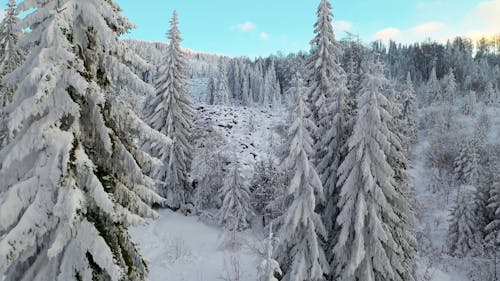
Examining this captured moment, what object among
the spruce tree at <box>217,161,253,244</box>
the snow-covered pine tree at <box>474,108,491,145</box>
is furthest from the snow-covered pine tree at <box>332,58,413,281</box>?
the snow-covered pine tree at <box>474,108,491,145</box>

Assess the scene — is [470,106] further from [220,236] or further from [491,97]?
[220,236]

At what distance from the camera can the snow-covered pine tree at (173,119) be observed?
33906mm

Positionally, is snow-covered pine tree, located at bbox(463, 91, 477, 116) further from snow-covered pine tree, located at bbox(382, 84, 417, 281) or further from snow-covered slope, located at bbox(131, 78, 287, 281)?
snow-covered pine tree, located at bbox(382, 84, 417, 281)

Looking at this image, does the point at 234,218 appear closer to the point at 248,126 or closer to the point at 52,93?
the point at 52,93

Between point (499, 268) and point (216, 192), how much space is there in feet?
89.7

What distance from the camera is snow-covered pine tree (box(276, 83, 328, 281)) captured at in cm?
1875

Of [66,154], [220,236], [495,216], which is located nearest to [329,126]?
[220,236]

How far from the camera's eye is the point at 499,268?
123 ft

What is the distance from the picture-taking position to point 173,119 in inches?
1345

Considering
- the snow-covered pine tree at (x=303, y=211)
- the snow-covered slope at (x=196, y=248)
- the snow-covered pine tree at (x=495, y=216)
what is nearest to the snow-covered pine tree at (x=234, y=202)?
the snow-covered slope at (x=196, y=248)

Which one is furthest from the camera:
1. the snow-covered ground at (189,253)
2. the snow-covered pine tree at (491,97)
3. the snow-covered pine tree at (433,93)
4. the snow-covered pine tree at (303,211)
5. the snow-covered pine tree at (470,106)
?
the snow-covered pine tree at (433,93)

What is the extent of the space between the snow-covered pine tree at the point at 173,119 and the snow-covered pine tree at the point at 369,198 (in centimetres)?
1846

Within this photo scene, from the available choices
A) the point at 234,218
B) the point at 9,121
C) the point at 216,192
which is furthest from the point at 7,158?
the point at 216,192

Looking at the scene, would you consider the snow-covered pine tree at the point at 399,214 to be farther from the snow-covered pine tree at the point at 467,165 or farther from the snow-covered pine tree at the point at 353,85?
the snow-covered pine tree at the point at 467,165
